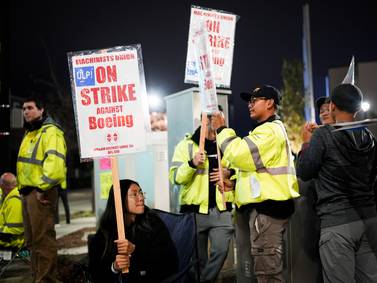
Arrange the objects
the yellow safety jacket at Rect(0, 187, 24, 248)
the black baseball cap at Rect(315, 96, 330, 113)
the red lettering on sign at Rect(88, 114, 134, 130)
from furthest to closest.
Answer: the yellow safety jacket at Rect(0, 187, 24, 248) → the black baseball cap at Rect(315, 96, 330, 113) → the red lettering on sign at Rect(88, 114, 134, 130)

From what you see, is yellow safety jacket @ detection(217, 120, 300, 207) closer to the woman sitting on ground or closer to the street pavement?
the woman sitting on ground

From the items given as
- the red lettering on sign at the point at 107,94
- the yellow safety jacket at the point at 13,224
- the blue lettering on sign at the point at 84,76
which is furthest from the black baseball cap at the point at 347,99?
the yellow safety jacket at the point at 13,224

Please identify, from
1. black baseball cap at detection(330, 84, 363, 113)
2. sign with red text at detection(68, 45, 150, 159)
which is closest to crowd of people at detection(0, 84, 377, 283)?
black baseball cap at detection(330, 84, 363, 113)

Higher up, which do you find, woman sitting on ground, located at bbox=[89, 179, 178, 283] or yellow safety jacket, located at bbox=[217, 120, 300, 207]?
yellow safety jacket, located at bbox=[217, 120, 300, 207]

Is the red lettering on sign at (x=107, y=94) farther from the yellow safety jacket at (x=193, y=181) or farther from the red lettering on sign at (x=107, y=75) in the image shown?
the yellow safety jacket at (x=193, y=181)

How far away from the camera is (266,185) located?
12.7 ft

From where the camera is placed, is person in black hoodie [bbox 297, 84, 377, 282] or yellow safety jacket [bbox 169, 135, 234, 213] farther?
yellow safety jacket [bbox 169, 135, 234, 213]

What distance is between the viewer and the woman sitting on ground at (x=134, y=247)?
3.92 metres

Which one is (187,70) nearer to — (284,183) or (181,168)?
(181,168)

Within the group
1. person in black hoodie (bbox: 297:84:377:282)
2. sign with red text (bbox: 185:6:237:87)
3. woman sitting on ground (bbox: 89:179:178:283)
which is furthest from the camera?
sign with red text (bbox: 185:6:237:87)

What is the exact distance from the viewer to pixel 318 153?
11.7 feet

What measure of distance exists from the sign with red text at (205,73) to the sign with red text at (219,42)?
2.51ft

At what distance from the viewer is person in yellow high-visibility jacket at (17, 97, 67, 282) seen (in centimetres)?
515

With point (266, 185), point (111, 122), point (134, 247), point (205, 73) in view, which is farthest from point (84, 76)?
point (266, 185)
